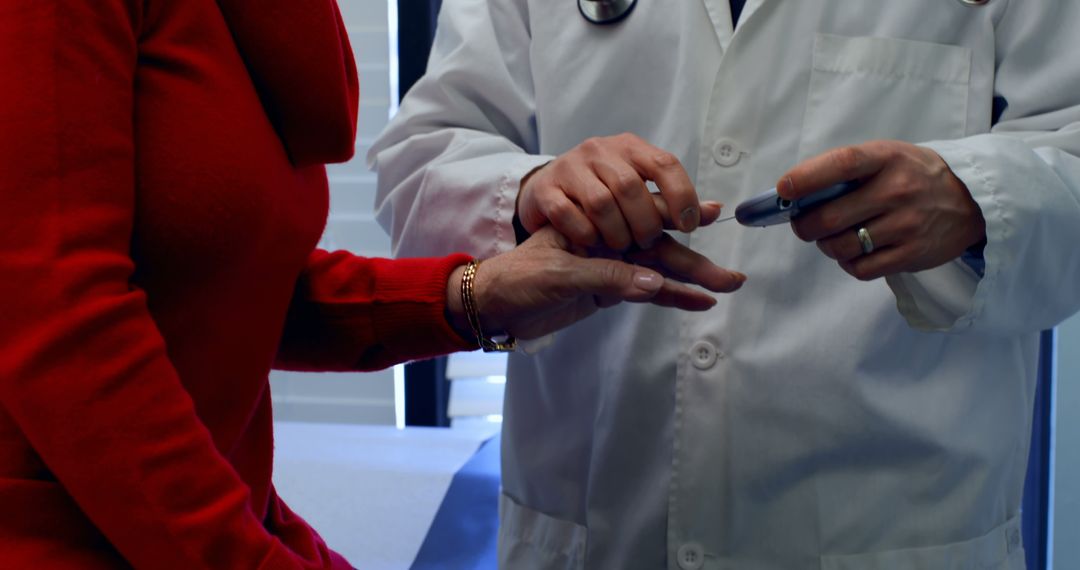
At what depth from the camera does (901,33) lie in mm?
1037

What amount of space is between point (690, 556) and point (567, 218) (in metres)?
0.42

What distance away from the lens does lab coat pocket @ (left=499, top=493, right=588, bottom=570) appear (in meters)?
1.08

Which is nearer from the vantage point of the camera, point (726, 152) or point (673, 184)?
point (673, 184)

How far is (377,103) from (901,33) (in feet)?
6.04

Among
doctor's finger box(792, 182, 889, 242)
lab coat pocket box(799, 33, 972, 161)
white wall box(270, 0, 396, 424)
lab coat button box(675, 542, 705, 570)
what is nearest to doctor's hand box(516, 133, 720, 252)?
doctor's finger box(792, 182, 889, 242)

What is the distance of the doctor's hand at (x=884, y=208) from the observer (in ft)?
2.61

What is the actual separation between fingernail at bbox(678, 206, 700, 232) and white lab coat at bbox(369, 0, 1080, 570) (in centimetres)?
20

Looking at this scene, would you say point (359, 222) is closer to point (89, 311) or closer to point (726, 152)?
point (726, 152)

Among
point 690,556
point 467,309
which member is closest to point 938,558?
point 690,556

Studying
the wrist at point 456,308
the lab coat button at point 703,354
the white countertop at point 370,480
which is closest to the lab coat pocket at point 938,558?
the lab coat button at point 703,354

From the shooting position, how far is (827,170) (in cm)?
79

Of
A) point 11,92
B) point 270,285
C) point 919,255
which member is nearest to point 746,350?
point 919,255

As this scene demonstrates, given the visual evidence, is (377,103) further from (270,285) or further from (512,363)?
(270,285)

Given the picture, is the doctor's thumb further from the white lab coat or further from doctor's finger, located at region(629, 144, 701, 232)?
the white lab coat
